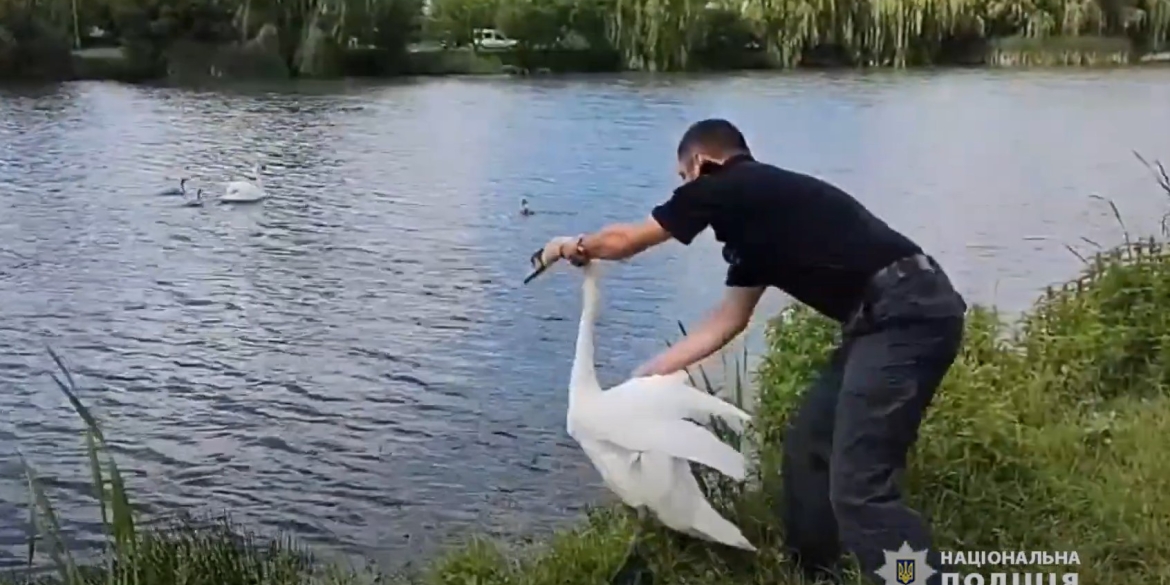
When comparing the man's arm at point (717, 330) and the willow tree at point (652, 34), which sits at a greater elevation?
the willow tree at point (652, 34)

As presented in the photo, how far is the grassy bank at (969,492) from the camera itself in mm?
4449

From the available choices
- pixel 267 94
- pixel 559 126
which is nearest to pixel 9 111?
pixel 267 94

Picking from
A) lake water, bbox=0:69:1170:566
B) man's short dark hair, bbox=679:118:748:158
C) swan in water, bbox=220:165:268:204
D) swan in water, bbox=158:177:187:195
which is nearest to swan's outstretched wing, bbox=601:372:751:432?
man's short dark hair, bbox=679:118:748:158

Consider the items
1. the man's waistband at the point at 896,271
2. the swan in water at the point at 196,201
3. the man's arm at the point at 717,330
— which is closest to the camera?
the man's waistband at the point at 896,271

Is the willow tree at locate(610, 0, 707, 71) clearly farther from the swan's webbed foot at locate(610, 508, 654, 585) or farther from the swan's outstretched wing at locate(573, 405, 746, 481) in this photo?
the swan's outstretched wing at locate(573, 405, 746, 481)

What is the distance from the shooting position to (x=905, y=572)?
12.5ft

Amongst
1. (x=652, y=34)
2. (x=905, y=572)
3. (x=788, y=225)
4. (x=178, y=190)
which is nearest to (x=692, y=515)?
(x=905, y=572)

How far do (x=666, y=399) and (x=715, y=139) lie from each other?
822mm

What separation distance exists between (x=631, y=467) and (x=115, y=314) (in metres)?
8.90

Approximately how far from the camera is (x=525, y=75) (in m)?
46.7

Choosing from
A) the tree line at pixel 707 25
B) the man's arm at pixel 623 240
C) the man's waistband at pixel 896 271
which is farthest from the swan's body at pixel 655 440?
the tree line at pixel 707 25

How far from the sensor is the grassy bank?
14.6 ft

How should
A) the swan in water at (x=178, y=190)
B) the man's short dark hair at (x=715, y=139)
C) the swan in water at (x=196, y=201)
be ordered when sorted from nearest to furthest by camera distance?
the man's short dark hair at (x=715, y=139), the swan in water at (x=196, y=201), the swan in water at (x=178, y=190)

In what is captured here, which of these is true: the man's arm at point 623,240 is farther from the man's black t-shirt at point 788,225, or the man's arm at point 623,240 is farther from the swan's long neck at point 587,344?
the swan's long neck at point 587,344
